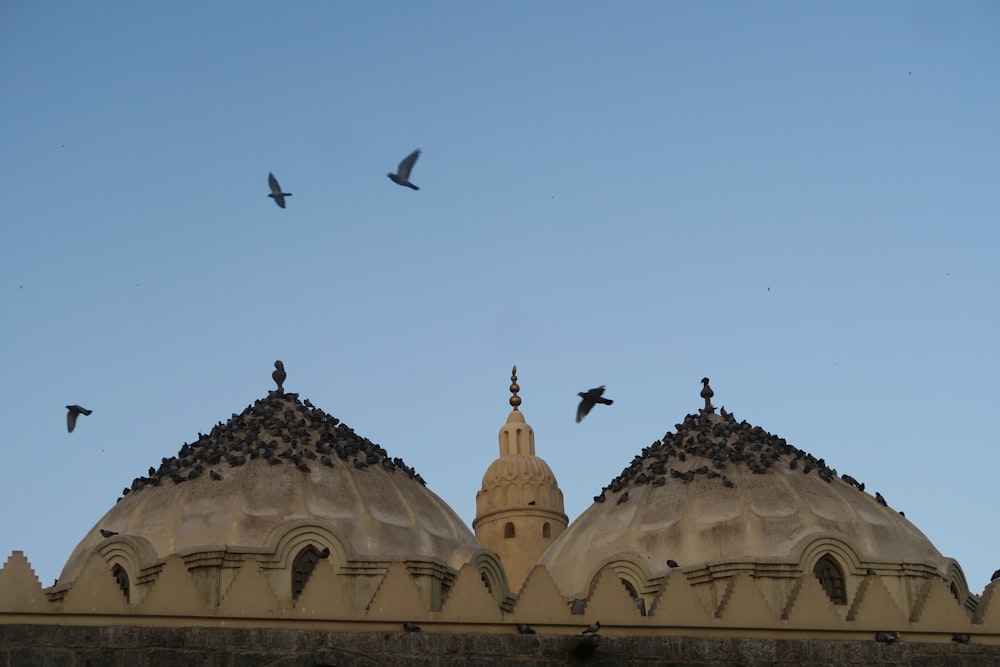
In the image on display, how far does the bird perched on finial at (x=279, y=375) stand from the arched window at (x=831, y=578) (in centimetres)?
891

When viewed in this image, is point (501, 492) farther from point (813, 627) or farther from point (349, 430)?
point (813, 627)

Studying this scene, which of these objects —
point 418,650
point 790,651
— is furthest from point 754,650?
point 418,650

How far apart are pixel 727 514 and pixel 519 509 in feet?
37.0

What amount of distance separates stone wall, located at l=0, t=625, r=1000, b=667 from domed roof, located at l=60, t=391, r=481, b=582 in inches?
167

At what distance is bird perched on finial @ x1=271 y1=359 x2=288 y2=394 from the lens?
79.8 feet

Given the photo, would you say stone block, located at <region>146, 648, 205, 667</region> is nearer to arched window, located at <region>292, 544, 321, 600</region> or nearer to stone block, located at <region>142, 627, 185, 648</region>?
stone block, located at <region>142, 627, 185, 648</region>

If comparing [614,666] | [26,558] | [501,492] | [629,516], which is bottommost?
[614,666]

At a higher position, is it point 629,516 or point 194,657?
point 629,516

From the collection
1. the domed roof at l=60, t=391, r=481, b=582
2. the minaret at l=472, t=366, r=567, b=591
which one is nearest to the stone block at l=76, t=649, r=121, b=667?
the domed roof at l=60, t=391, r=481, b=582

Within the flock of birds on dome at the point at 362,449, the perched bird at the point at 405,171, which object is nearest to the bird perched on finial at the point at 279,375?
the flock of birds on dome at the point at 362,449

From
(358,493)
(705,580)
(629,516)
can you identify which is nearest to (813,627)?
(705,580)

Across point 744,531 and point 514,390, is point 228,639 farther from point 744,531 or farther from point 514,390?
point 514,390

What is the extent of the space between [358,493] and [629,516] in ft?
14.6

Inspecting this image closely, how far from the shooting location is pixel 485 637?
16969mm
